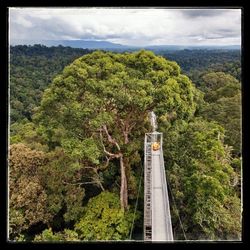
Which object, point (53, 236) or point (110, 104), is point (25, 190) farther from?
point (110, 104)

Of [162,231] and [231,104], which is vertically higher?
[231,104]

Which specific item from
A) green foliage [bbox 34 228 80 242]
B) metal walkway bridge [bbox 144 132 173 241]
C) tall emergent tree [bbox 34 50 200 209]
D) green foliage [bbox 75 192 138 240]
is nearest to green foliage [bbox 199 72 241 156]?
tall emergent tree [bbox 34 50 200 209]

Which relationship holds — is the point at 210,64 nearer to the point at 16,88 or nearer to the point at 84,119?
the point at 84,119

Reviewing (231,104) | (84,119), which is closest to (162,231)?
(84,119)

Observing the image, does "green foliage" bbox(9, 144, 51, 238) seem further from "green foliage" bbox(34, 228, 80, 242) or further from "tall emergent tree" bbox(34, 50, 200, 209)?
"tall emergent tree" bbox(34, 50, 200, 209)

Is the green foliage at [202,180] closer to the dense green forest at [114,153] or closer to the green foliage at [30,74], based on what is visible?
the dense green forest at [114,153]

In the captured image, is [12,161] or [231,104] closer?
[12,161]

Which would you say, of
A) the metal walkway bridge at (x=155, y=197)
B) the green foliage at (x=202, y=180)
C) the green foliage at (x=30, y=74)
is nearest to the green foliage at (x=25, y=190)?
the green foliage at (x=30, y=74)
